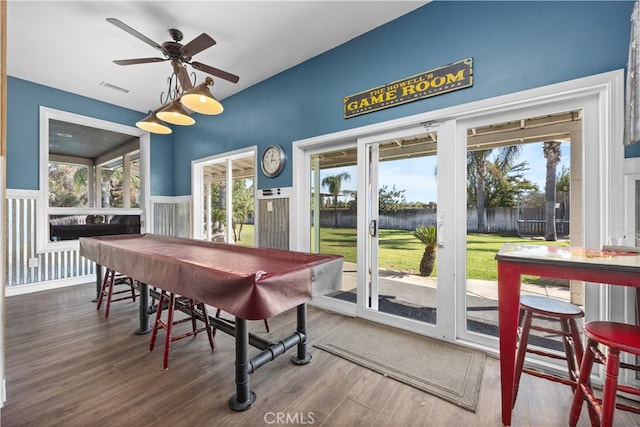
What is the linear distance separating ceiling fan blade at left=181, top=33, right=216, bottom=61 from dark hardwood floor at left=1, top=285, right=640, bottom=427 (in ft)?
8.79

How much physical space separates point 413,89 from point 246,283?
7.84 feet

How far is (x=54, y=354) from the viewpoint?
221 centimetres

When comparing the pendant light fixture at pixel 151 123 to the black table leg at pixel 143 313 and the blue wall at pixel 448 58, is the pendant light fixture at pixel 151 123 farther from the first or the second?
the black table leg at pixel 143 313

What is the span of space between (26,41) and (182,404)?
4.28m

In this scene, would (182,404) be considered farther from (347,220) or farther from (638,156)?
(638,156)

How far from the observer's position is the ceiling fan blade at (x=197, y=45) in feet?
7.29

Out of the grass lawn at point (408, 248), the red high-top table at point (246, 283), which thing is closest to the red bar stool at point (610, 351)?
the grass lawn at point (408, 248)

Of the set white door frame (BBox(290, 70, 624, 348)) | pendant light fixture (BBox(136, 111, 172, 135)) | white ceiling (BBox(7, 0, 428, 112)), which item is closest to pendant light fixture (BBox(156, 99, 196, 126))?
pendant light fixture (BBox(136, 111, 172, 135))

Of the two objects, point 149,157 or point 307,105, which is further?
point 149,157

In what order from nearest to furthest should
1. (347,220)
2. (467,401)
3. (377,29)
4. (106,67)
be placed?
(467,401)
(377,29)
(347,220)
(106,67)

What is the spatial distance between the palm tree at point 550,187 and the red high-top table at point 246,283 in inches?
67.9

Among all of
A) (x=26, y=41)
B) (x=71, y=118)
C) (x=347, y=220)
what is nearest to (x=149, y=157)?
(x=71, y=118)

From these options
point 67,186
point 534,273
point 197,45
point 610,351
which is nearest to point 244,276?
point 534,273

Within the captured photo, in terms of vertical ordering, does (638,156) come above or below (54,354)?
above
